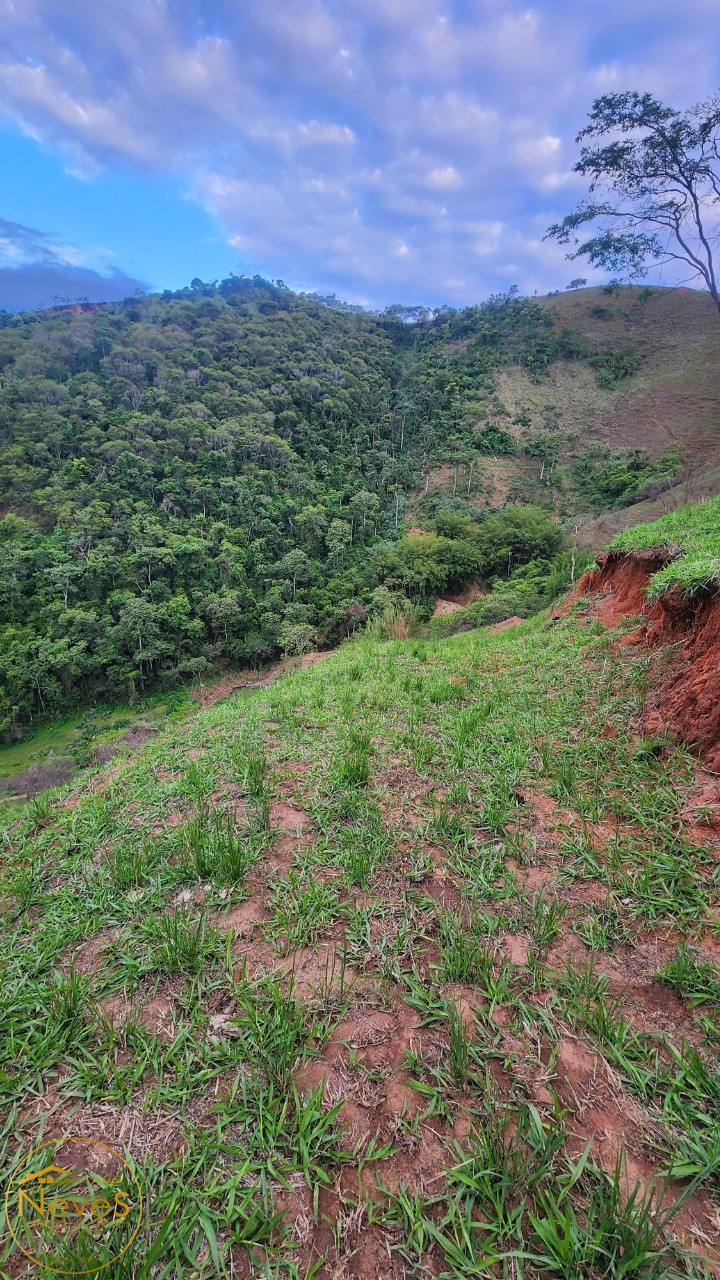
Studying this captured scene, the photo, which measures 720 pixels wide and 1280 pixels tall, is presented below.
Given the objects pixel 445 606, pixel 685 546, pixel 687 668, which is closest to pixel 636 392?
pixel 445 606

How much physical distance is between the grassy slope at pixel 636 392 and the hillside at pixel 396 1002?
80.5ft

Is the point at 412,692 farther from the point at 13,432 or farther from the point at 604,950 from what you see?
the point at 13,432

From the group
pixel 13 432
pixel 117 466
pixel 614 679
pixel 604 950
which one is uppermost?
pixel 13 432

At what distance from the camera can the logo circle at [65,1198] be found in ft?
3.87

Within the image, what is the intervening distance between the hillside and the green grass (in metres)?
0.07

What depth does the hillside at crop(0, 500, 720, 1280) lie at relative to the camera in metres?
1.19

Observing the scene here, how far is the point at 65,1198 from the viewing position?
4.08 feet

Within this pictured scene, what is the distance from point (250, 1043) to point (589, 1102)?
3.91 ft

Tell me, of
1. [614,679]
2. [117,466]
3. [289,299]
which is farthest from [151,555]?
[289,299]

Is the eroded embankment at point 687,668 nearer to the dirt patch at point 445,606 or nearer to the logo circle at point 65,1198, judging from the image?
the logo circle at point 65,1198

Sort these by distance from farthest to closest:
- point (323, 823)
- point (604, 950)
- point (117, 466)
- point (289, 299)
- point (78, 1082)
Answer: point (289, 299)
point (117, 466)
point (323, 823)
point (604, 950)
point (78, 1082)

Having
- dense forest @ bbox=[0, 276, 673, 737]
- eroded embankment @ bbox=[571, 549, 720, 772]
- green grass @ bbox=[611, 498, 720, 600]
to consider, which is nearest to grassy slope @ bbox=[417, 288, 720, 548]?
dense forest @ bbox=[0, 276, 673, 737]

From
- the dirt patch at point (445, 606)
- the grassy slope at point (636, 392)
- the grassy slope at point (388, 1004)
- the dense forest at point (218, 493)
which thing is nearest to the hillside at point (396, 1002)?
the grassy slope at point (388, 1004)

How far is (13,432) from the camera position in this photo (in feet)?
113
